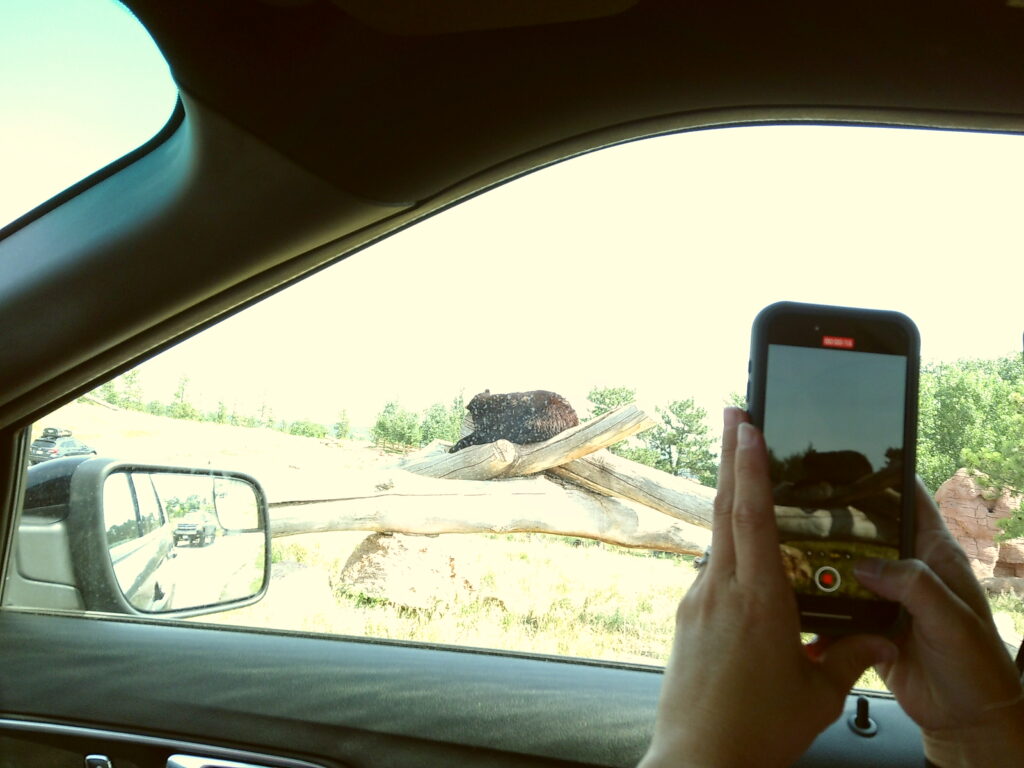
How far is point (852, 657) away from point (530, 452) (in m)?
1.28

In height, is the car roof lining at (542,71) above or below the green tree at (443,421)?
above

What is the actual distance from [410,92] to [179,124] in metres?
0.49

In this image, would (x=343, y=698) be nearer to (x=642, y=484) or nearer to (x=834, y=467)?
(x=642, y=484)

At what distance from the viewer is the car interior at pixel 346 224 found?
5.02 feet

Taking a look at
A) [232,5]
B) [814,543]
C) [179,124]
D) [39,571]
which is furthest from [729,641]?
[39,571]

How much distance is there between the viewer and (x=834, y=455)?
1.14 meters

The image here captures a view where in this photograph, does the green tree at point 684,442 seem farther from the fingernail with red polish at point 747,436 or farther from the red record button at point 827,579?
the fingernail with red polish at point 747,436

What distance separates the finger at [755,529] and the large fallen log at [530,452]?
125 cm

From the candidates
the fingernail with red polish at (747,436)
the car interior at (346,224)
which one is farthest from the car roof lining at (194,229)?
the fingernail with red polish at (747,436)

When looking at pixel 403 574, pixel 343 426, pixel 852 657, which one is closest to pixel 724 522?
pixel 852 657

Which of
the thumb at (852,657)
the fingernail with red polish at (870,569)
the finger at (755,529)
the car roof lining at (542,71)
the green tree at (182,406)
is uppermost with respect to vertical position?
the car roof lining at (542,71)

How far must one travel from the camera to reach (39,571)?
6.66 feet

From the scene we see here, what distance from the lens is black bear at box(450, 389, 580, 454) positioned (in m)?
2.18

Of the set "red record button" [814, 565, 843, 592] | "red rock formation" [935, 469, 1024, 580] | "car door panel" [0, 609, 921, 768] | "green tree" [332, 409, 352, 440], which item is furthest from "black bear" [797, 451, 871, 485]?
"green tree" [332, 409, 352, 440]
